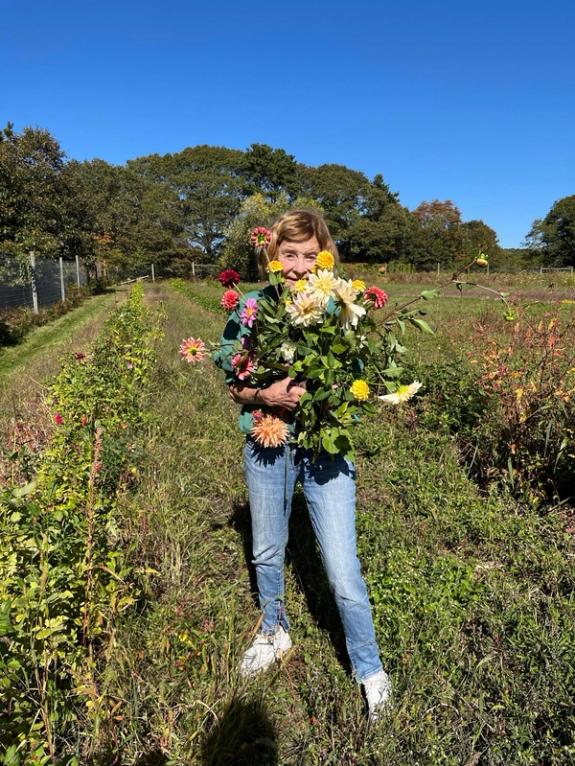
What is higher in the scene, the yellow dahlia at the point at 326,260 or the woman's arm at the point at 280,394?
the yellow dahlia at the point at 326,260

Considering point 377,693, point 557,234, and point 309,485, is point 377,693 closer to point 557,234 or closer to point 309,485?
point 309,485

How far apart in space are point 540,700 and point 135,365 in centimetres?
431

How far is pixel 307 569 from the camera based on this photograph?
2674mm

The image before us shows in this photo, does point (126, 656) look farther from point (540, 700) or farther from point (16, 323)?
point (16, 323)

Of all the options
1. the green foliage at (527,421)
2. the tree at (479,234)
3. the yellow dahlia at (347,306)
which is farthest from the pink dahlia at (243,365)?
the tree at (479,234)

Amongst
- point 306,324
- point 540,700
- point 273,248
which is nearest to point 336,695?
point 540,700

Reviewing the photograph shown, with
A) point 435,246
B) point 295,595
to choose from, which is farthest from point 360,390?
point 435,246

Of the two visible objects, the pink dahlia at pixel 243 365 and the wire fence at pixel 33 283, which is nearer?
the pink dahlia at pixel 243 365

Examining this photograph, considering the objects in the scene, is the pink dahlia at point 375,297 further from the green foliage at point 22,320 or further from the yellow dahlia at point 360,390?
the green foliage at point 22,320

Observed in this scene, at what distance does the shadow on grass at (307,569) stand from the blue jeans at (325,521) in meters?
0.39

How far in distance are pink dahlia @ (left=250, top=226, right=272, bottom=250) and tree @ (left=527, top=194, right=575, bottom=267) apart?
2344 inches

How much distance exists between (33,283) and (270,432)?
47.8 feet

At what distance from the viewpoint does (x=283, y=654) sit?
205cm

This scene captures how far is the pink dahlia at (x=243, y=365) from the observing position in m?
1.68
